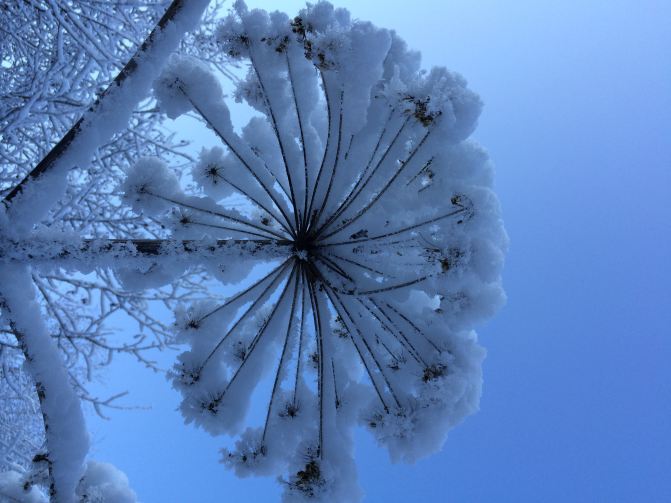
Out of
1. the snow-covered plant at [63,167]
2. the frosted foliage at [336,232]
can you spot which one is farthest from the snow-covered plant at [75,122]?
the frosted foliage at [336,232]

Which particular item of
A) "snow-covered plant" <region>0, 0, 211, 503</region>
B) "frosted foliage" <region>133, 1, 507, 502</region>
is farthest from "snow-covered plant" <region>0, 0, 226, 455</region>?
"frosted foliage" <region>133, 1, 507, 502</region>

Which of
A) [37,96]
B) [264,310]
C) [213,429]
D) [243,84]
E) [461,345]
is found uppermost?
[37,96]

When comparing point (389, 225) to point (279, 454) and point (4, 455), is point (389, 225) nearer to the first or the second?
point (279, 454)

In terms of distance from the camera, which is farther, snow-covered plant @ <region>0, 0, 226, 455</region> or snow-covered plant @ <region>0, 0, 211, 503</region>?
snow-covered plant @ <region>0, 0, 226, 455</region>

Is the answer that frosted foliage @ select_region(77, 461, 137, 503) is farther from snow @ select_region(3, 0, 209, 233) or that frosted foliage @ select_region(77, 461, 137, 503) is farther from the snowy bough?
snow @ select_region(3, 0, 209, 233)

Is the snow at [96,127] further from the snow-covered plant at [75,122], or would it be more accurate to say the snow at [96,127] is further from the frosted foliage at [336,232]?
the snow-covered plant at [75,122]

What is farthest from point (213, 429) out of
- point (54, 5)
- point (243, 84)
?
point (54, 5)
